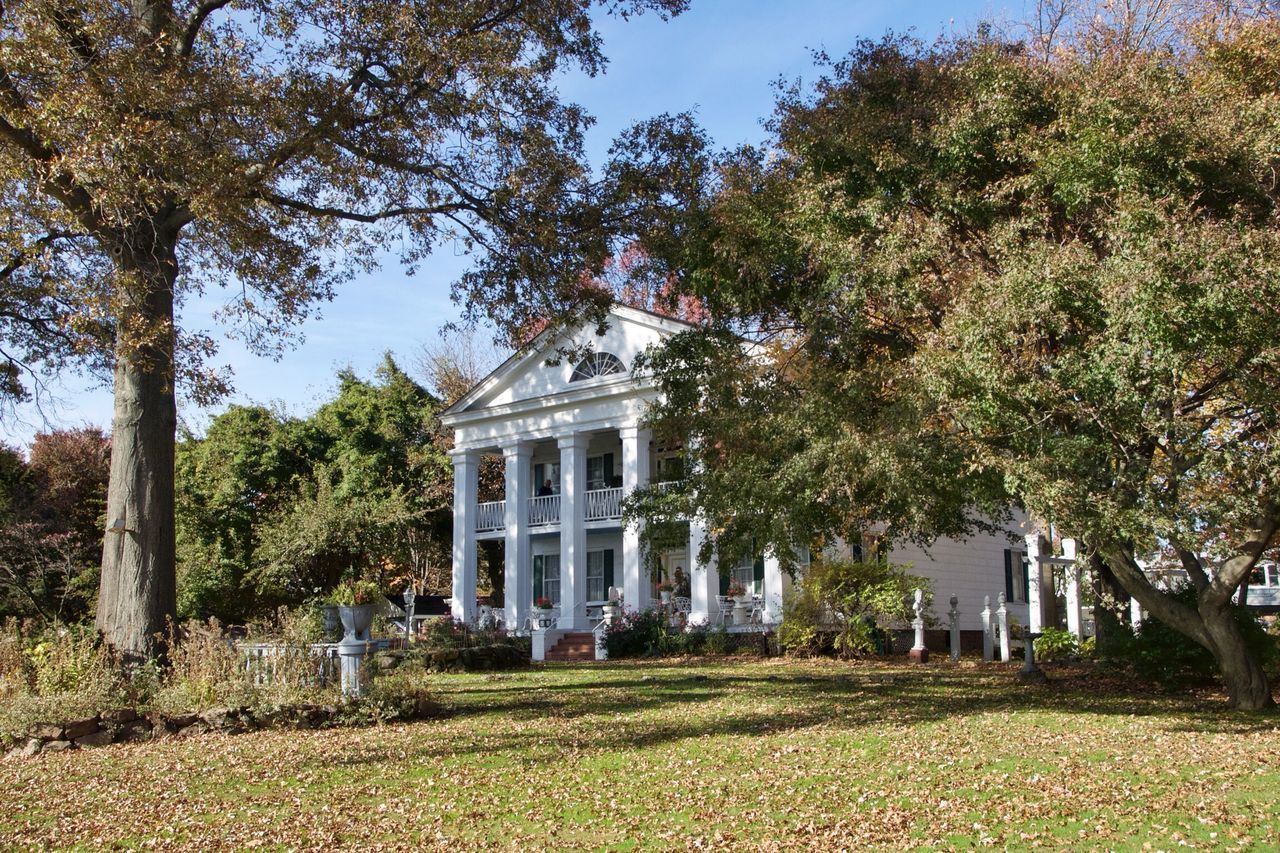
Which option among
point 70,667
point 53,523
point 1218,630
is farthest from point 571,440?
point 1218,630

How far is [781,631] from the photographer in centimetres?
2288

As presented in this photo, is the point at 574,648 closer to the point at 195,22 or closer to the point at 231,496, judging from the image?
the point at 231,496

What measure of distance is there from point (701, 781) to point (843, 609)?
14.3 metres

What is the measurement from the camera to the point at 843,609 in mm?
22328

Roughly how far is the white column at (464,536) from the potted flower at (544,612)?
1930 mm

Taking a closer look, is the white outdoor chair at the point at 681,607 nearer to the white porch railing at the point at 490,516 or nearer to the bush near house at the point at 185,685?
the white porch railing at the point at 490,516

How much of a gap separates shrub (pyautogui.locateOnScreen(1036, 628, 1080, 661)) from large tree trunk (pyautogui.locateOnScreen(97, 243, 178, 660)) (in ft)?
53.1

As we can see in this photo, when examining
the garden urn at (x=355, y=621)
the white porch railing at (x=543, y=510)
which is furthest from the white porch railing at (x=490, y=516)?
the garden urn at (x=355, y=621)

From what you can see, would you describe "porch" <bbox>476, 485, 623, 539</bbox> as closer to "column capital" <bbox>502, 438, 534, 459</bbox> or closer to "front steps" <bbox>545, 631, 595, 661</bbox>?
"column capital" <bbox>502, 438, 534, 459</bbox>

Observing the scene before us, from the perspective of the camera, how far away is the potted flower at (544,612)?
28.3 metres

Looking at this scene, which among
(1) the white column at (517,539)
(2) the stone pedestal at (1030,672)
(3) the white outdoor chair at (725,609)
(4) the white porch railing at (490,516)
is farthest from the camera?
(4) the white porch railing at (490,516)

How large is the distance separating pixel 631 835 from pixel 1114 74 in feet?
31.7

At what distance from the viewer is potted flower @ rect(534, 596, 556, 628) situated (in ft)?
92.8

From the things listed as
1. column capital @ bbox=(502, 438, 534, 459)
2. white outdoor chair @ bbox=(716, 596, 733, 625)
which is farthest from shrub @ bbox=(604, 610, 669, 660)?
column capital @ bbox=(502, 438, 534, 459)
